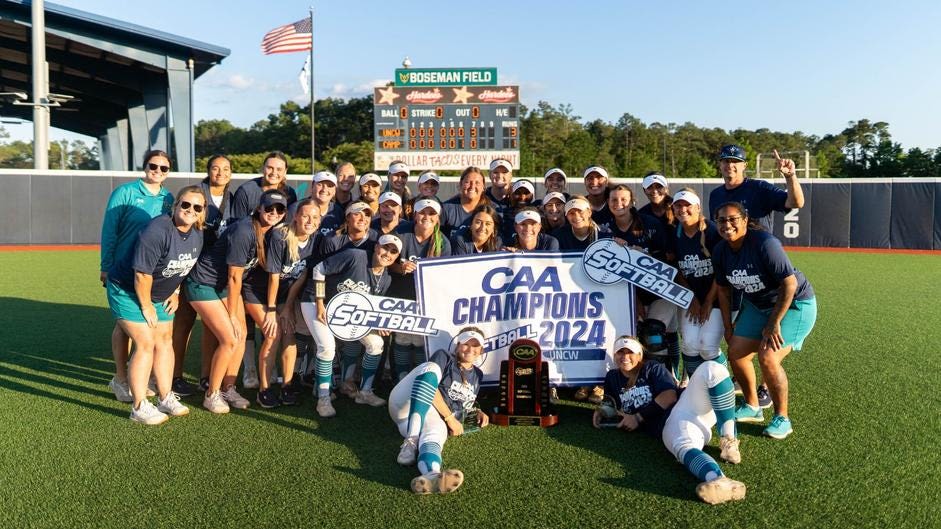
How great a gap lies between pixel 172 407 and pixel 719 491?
374cm

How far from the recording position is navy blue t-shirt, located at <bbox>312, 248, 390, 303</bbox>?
513 cm

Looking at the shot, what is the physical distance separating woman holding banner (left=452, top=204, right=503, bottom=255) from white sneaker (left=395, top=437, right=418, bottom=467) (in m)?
1.83

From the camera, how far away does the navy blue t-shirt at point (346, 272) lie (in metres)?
5.13

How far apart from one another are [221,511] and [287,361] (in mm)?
2010

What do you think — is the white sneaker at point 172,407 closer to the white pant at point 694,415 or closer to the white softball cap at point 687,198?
the white pant at point 694,415

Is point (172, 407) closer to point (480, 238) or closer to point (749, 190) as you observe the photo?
point (480, 238)

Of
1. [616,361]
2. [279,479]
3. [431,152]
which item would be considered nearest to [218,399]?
[279,479]

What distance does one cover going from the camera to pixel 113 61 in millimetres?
25828

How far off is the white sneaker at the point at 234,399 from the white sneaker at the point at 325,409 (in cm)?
61

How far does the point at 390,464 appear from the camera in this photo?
4047 mm

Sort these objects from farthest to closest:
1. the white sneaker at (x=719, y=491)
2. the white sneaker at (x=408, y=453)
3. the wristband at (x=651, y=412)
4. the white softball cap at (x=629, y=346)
A: the white softball cap at (x=629, y=346) < the wristband at (x=651, y=412) < the white sneaker at (x=408, y=453) < the white sneaker at (x=719, y=491)

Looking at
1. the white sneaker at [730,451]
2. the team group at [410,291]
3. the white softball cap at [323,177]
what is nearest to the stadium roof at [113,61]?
the white softball cap at [323,177]

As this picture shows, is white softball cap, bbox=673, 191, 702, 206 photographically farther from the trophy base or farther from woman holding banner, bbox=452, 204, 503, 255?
the trophy base

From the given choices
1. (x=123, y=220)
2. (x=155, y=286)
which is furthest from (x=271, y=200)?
(x=123, y=220)
